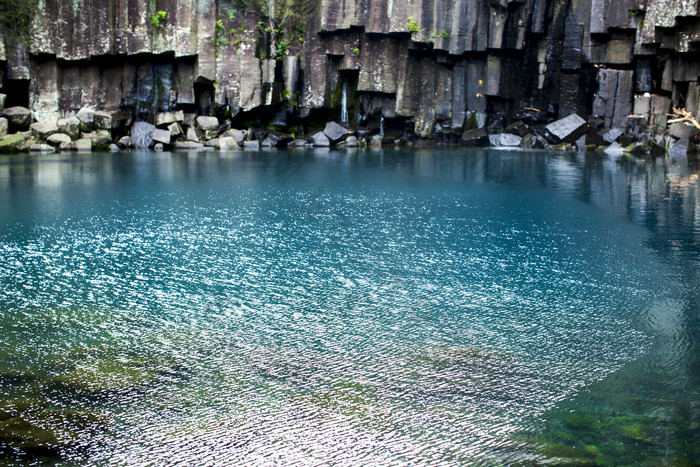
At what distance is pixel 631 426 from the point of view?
224 inches

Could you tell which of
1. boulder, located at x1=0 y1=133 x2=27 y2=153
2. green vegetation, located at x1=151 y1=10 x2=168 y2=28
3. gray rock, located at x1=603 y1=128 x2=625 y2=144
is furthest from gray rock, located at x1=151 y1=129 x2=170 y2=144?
gray rock, located at x1=603 y1=128 x2=625 y2=144

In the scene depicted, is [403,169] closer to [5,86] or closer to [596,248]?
[596,248]

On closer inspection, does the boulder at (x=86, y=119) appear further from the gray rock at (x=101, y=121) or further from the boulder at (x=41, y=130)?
the boulder at (x=41, y=130)

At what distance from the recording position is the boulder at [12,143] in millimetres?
30297

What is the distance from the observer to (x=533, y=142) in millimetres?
36125

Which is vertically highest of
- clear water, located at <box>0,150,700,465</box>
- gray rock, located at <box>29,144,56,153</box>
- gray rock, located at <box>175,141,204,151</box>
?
gray rock, located at <box>175,141,204,151</box>

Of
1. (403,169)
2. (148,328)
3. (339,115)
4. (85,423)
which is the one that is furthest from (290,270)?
(339,115)

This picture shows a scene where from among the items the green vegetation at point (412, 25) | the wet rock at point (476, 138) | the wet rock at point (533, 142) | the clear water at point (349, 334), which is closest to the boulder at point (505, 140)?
the wet rock at point (533, 142)

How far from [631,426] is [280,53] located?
34442 millimetres

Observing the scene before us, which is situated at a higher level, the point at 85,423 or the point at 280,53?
the point at 280,53

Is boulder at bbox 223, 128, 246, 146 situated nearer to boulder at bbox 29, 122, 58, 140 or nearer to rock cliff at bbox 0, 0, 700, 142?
rock cliff at bbox 0, 0, 700, 142

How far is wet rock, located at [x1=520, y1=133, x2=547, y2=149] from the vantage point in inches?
1411

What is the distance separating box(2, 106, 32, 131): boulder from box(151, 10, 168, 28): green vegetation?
24.5 ft

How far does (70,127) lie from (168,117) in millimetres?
5149
